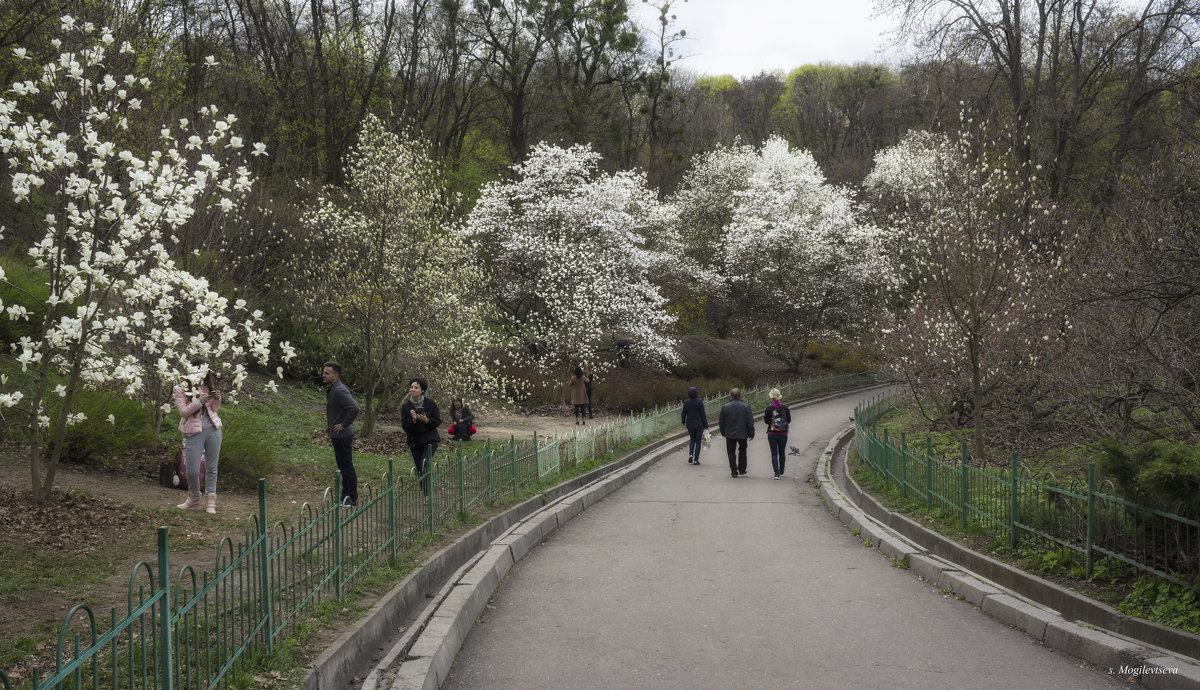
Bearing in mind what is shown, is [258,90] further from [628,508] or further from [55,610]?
[55,610]

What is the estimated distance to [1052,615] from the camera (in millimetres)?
7238

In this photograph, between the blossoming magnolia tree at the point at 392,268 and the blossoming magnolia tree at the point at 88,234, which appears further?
the blossoming magnolia tree at the point at 392,268

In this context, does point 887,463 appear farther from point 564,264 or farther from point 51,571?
point 564,264

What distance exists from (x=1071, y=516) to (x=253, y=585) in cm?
656

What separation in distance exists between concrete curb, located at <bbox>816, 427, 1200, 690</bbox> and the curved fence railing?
4946mm

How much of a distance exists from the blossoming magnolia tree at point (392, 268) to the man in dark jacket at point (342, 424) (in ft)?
27.8

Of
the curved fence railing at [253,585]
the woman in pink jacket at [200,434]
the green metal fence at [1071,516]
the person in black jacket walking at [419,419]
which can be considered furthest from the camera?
the person in black jacket walking at [419,419]

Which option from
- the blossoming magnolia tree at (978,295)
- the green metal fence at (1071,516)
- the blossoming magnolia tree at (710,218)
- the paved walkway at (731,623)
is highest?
the blossoming magnolia tree at (710,218)

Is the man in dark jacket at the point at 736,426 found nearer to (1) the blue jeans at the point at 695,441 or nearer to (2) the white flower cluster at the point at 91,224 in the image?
(1) the blue jeans at the point at 695,441

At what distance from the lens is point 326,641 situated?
235 inches

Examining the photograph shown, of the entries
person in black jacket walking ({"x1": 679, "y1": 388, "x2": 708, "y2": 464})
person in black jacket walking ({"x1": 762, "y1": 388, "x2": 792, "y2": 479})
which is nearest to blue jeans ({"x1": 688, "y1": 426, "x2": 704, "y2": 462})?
person in black jacket walking ({"x1": 679, "y1": 388, "x2": 708, "y2": 464})

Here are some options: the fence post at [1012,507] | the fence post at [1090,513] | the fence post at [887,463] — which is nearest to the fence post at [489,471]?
the fence post at [1012,507]

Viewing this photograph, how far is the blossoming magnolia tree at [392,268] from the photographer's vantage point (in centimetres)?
2003

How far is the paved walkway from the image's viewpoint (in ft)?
20.4
